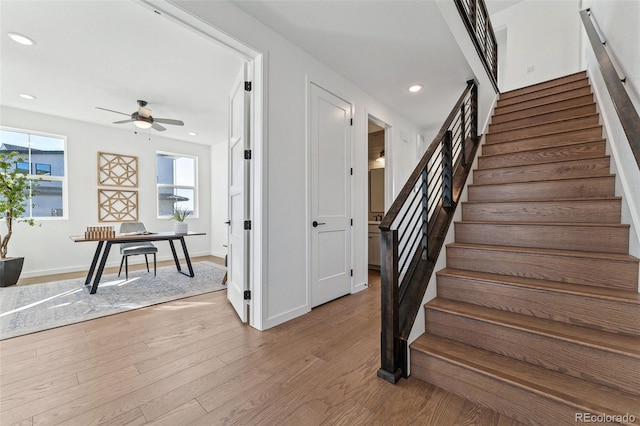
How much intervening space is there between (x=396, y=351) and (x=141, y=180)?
5793 mm

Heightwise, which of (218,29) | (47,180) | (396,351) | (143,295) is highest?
(218,29)

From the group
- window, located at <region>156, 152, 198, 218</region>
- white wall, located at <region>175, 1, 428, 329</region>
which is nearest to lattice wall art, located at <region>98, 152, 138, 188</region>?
window, located at <region>156, 152, 198, 218</region>

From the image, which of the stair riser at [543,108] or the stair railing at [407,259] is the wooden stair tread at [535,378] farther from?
the stair riser at [543,108]

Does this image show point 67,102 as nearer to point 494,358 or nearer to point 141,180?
point 141,180

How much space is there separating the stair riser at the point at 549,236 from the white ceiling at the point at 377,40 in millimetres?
1731

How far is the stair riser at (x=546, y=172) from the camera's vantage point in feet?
6.98

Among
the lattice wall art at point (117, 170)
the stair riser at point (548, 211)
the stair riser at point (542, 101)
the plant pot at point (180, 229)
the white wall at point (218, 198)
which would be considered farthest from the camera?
the white wall at point (218, 198)

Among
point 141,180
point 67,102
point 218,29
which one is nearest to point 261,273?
point 218,29

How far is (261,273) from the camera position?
88.5 inches

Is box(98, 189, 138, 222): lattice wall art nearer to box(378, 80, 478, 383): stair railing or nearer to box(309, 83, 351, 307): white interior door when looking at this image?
box(309, 83, 351, 307): white interior door

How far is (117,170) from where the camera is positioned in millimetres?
5121

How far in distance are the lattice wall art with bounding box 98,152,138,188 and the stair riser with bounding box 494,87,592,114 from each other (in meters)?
6.45

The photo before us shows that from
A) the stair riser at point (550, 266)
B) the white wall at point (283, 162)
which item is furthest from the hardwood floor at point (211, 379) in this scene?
the stair riser at point (550, 266)

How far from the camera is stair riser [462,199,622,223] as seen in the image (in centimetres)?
182
